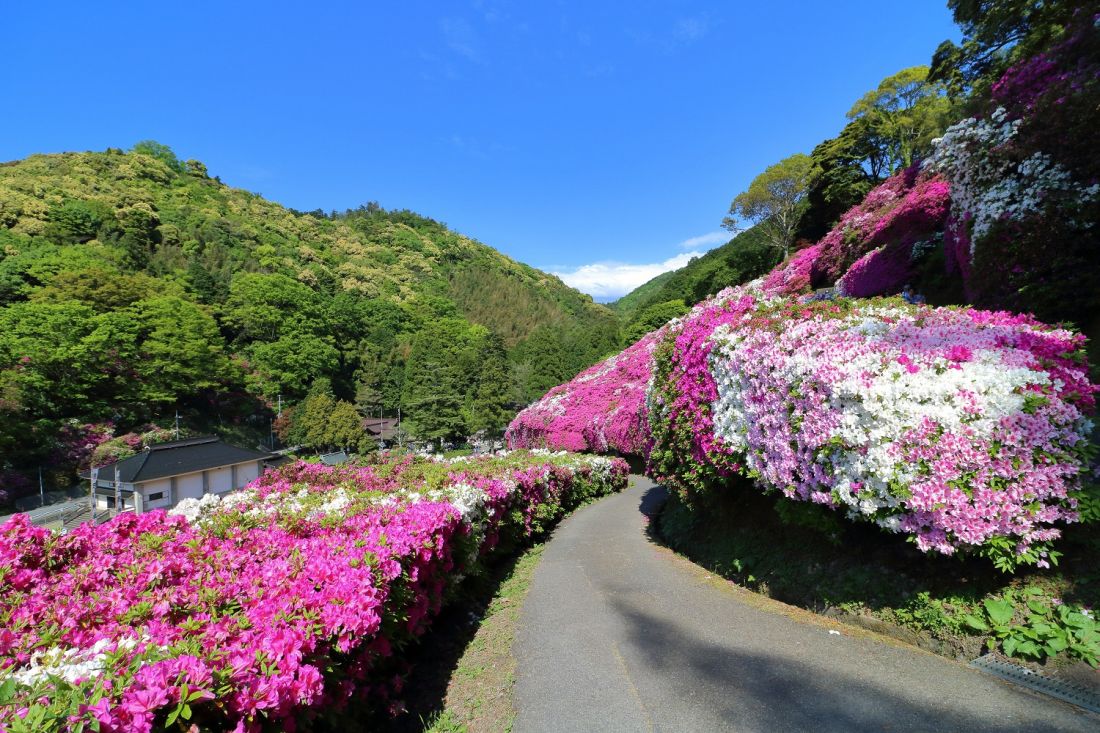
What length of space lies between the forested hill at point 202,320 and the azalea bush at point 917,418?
34.3m

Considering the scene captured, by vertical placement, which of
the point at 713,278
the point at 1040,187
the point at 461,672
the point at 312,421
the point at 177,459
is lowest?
the point at 461,672

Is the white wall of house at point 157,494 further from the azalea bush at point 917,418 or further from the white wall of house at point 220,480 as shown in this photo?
the azalea bush at point 917,418

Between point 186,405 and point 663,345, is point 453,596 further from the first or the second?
point 186,405

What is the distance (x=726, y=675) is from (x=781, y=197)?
114ft

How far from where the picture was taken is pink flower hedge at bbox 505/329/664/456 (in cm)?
1669

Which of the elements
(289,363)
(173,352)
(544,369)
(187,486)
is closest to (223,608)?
(187,486)

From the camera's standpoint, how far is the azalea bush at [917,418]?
334 centimetres

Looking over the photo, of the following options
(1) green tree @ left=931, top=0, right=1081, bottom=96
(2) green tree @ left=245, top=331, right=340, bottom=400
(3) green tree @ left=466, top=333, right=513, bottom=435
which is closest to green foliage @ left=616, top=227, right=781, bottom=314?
(3) green tree @ left=466, top=333, right=513, bottom=435

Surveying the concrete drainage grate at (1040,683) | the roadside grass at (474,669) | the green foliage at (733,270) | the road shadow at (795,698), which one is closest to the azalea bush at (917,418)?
the concrete drainage grate at (1040,683)

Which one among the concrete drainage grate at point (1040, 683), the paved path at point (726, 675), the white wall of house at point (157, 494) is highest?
the concrete drainage grate at point (1040, 683)

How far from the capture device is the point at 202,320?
41594 mm

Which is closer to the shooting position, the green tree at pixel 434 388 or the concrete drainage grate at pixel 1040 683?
the concrete drainage grate at pixel 1040 683

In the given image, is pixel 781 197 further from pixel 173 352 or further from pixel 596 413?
pixel 173 352

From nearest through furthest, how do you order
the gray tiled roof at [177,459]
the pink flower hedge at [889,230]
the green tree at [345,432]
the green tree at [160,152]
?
the pink flower hedge at [889,230] < the gray tiled roof at [177,459] < the green tree at [345,432] < the green tree at [160,152]
